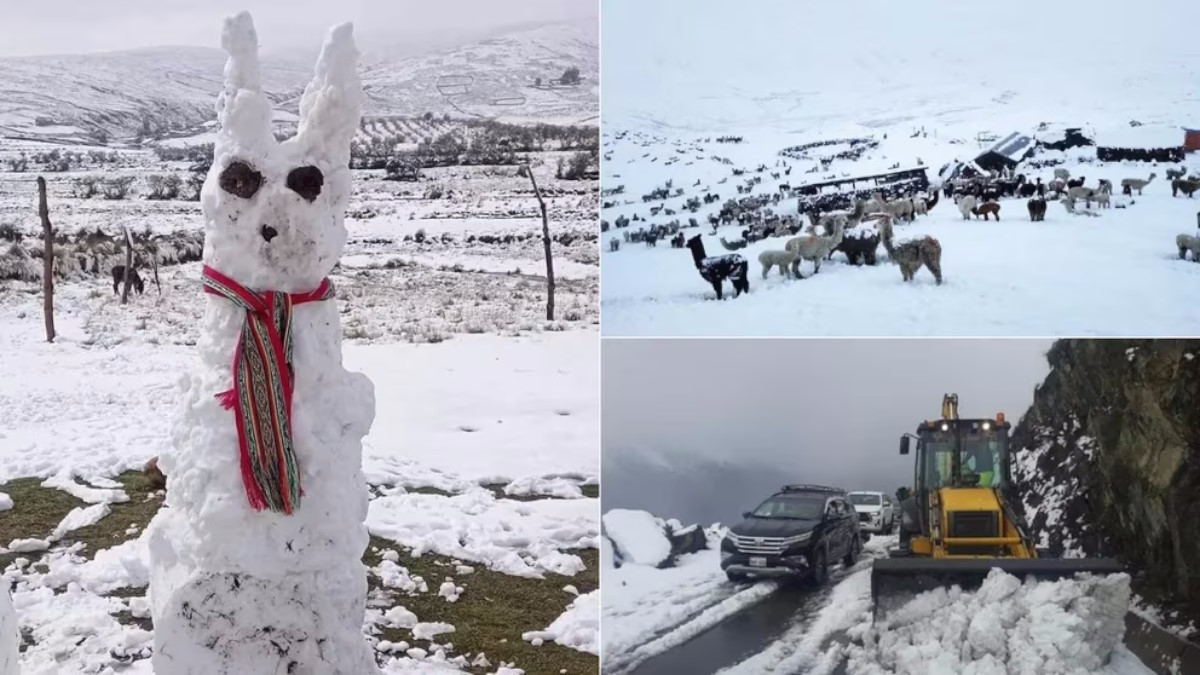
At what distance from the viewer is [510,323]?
390cm

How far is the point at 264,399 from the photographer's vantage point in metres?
2.09

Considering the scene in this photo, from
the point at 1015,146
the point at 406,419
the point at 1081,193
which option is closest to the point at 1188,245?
the point at 1081,193

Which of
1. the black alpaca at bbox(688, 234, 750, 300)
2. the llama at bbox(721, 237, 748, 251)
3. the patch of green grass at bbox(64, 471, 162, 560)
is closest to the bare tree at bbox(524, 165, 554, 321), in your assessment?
the black alpaca at bbox(688, 234, 750, 300)

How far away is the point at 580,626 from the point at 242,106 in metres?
2.24

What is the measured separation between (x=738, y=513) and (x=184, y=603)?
220 cm

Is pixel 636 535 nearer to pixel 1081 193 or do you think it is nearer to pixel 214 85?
pixel 1081 193

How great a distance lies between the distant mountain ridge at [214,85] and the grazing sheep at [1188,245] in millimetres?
2010

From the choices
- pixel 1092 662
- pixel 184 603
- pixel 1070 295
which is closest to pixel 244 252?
pixel 184 603

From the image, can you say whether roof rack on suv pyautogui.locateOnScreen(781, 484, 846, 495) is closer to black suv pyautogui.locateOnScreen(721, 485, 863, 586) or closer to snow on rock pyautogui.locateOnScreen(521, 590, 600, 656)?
black suv pyautogui.locateOnScreen(721, 485, 863, 586)

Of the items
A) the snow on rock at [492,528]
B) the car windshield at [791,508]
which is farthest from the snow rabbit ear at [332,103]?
the car windshield at [791,508]

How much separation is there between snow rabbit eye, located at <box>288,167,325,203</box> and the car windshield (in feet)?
7.56

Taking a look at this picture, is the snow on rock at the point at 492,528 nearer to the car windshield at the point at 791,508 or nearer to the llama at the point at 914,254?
the car windshield at the point at 791,508

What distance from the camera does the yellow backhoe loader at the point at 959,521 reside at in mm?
3719

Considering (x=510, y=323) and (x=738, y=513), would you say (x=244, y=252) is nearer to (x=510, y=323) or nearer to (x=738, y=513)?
(x=510, y=323)
